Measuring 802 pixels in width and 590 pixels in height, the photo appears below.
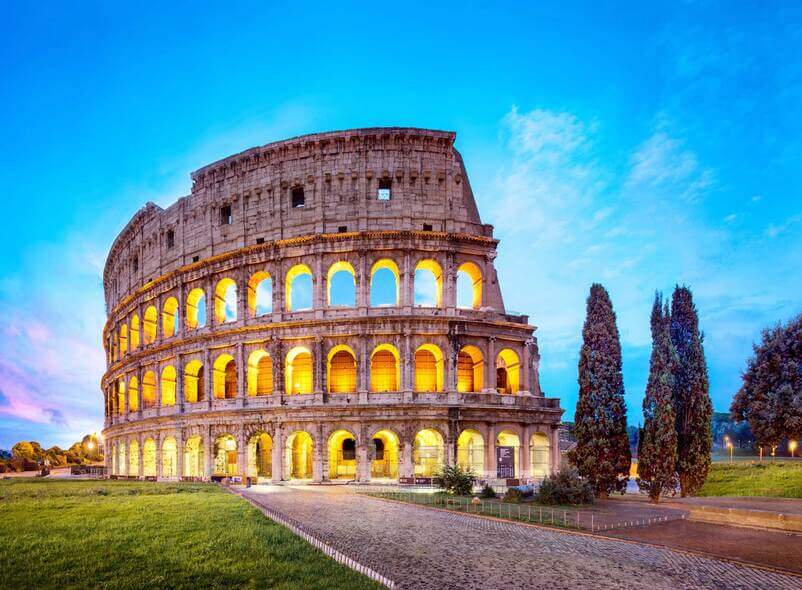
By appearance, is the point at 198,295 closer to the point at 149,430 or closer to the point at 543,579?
the point at 149,430

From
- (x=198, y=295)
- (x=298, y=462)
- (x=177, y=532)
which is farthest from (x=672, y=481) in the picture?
(x=198, y=295)

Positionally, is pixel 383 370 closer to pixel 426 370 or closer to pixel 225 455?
pixel 426 370

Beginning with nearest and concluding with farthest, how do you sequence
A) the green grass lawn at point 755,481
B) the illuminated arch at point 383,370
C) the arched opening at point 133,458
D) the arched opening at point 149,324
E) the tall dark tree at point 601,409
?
the tall dark tree at point 601,409 < the green grass lawn at point 755,481 < the illuminated arch at point 383,370 < the arched opening at point 133,458 < the arched opening at point 149,324

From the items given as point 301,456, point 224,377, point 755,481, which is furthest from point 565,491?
point 224,377

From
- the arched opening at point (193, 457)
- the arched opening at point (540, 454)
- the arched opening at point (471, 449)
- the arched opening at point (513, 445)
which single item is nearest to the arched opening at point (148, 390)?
the arched opening at point (193, 457)

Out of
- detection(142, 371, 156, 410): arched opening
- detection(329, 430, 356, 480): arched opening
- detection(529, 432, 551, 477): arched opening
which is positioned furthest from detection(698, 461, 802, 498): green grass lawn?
detection(142, 371, 156, 410): arched opening

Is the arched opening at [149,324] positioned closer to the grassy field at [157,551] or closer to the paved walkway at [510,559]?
the grassy field at [157,551]

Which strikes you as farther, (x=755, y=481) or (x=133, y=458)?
(x=133, y=458)
